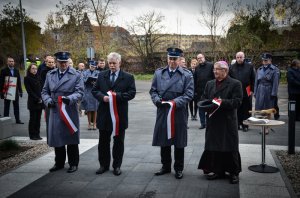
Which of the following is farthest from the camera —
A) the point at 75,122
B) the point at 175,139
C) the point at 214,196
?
the point at 75,122

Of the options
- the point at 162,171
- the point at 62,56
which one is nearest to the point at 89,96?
the point at 62,56

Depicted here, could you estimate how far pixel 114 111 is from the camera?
6148 mm

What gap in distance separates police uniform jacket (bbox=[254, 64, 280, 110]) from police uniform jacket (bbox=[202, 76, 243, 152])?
455 cm

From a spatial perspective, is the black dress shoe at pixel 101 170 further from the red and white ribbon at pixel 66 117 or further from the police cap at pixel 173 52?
the police cap at pixel 173 52

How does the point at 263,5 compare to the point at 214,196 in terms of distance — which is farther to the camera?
the point at 263,5

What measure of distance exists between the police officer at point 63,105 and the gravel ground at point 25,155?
105cm

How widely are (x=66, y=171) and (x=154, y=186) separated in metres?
1.83

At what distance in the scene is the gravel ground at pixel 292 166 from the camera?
5.74 meters

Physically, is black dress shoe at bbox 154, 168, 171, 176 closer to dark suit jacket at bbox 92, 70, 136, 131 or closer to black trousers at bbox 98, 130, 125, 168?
black trousers at bbox 98, 130, 125, 168

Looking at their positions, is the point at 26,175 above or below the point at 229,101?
below

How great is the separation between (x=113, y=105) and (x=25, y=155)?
288 cm

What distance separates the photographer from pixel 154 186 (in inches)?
221

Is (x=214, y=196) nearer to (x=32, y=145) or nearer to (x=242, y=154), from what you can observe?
Answer: (x=242, y=154)

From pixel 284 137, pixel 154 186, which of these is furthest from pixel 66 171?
pixel 284 137
